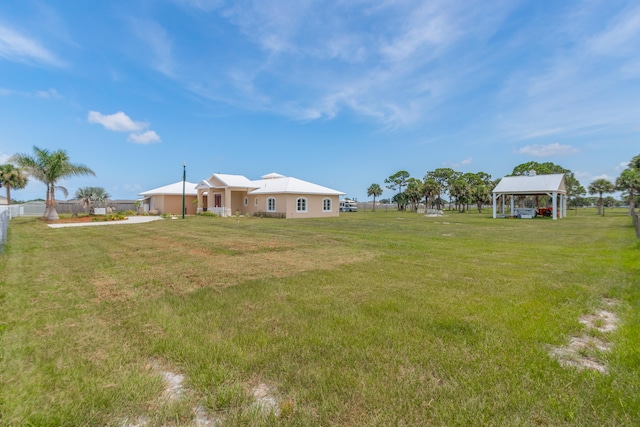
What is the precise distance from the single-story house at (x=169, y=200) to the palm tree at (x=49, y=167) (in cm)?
1046

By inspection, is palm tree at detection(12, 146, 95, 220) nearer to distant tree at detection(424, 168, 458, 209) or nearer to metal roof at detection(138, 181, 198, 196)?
metal roof at detection(138, 181, 198, 196)

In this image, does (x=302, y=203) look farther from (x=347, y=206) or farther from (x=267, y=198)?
(x=347, y=206)

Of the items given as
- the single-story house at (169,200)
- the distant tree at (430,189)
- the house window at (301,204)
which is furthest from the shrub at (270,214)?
the distant tree at (430,189)

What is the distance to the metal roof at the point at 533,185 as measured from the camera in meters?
27.3

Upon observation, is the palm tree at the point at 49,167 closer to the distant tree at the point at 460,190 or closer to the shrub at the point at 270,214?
the shrub at the point at 270,214

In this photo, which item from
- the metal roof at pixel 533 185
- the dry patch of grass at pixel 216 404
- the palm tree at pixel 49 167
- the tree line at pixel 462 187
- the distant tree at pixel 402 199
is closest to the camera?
the dry patch of grass at pixel 216 404

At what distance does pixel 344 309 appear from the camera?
4.14m

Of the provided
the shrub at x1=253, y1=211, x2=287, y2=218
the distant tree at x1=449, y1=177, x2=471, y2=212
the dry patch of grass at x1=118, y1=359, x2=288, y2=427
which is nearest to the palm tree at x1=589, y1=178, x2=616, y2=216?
the distant tree at x1=449, y1=177, x2=471, y2=212

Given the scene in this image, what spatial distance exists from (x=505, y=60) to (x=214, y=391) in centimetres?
2097

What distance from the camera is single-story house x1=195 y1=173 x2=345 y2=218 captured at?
2752 cm

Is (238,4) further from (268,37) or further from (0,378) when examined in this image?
(0,378)

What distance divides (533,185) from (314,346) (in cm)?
3305

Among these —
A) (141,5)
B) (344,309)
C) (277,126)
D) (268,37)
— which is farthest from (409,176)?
(344,309)

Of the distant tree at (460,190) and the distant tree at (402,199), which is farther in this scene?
the distant tree at (402,199)
